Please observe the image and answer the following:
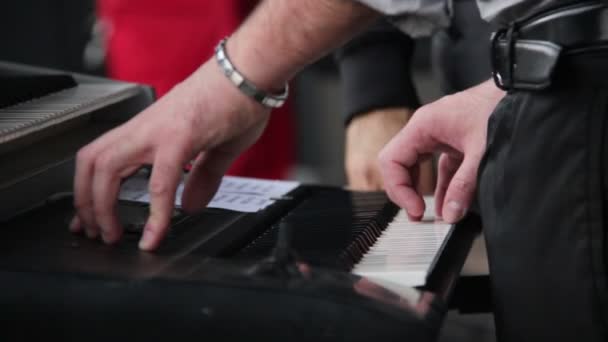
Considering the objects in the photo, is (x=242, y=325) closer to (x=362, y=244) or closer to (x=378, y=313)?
(x=378, y=313)

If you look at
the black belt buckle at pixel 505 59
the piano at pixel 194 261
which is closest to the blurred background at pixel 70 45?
the piano at pixel 194 261

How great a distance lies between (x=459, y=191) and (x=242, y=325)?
0.31 metres

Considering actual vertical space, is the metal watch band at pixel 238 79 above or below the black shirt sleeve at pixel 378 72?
above

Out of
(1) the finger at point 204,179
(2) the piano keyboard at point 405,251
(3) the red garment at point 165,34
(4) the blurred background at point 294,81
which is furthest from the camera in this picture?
(4) the blurred background at point 294,81

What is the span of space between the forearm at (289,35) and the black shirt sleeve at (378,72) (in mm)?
557

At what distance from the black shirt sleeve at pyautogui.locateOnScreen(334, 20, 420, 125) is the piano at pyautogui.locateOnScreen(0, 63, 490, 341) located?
14.9 inches

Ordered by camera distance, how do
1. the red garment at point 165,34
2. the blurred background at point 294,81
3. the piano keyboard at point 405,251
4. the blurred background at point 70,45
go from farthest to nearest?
1. the blurred background at point 70,45
2. the blurred background at point 294,81
3. the red garment at point 165,34
4. the piano keyboard at point 405,251

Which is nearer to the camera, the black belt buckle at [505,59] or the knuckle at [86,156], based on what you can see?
the black belt buckle at [505,59]

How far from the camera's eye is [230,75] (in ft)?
2.76

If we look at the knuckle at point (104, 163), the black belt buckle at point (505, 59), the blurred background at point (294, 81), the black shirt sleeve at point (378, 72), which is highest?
the black belt buckle at point (505, 59)

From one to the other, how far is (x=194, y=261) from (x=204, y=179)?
231 millimetres

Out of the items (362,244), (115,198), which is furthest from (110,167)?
(362,244)

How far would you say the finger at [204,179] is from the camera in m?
0.92

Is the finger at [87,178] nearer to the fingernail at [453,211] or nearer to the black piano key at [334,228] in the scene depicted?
the black piano key at [334,228]
